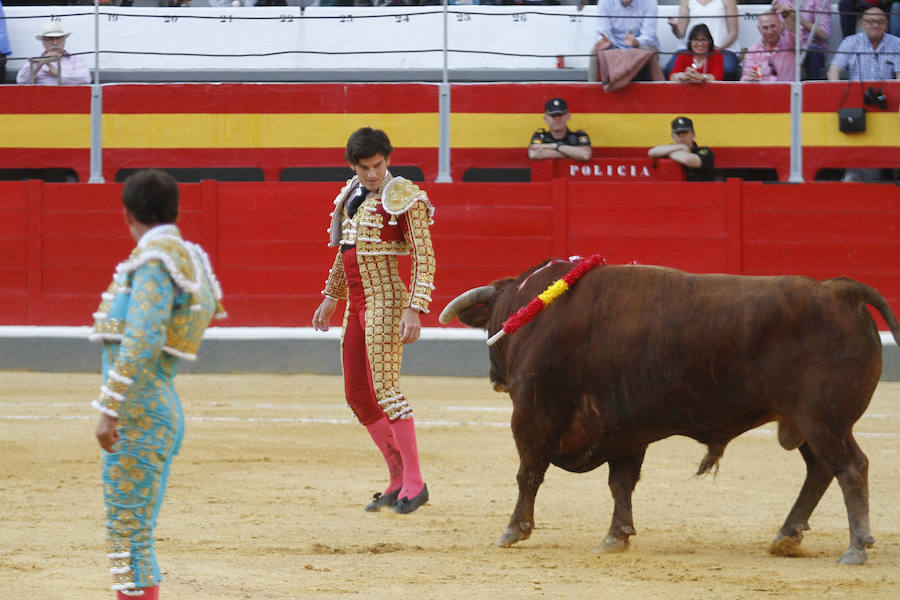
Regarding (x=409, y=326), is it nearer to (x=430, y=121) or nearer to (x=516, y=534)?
(x=516, y=534)

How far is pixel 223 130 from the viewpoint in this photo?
945 cm

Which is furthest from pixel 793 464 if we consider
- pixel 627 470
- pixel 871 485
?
pixel 627 470

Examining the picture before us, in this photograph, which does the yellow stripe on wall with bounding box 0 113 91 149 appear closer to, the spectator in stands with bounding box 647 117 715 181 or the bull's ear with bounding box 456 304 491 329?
the spectator in stands with bounding box 647 117 715 181

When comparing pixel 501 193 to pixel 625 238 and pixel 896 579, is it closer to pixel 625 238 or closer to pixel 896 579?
pixel 625 238

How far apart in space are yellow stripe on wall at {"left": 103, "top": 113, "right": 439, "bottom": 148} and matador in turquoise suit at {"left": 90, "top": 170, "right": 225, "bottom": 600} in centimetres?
658

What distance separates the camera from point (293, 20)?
993 cm

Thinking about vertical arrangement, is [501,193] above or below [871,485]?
above

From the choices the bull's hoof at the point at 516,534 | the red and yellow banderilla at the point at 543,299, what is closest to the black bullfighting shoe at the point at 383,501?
the bull's hoof at the point at 516,534

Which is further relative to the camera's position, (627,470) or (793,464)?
(793,464)

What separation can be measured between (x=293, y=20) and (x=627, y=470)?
6435 millimetres

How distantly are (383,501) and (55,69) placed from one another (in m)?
5.85

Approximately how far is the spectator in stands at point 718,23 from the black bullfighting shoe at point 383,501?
207 inches

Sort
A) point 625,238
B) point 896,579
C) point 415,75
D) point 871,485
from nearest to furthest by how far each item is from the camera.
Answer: point 896,579 < point 871,485 < point 625,238 < point 415,75

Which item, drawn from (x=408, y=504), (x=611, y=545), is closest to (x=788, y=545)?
(x=611, y=545)
